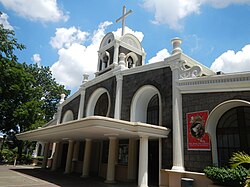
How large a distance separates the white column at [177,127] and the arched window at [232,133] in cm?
164

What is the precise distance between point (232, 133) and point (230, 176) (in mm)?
2175

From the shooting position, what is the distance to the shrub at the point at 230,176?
712 centimetres

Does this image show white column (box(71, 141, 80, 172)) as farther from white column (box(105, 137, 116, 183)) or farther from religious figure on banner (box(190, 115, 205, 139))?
religious figure on banner (box(190, 115, 205, 139))

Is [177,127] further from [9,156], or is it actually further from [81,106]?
[9,156]

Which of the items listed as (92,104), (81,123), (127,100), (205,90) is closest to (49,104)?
(92,104)

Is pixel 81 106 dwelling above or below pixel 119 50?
below

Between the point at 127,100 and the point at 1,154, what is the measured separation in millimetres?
22889

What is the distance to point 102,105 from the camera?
1619 cm

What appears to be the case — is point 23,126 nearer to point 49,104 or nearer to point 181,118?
point 49,104

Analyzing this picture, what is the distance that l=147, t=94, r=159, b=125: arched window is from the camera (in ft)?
42.1

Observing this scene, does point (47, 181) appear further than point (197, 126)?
Yes

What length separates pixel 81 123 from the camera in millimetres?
9219

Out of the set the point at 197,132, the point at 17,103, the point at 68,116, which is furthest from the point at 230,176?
the point at 17,103

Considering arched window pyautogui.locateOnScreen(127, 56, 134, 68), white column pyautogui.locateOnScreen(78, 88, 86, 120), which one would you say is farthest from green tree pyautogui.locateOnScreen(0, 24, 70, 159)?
arched window pyautogui.locateOnScreen(127, 56, 134, 68)
